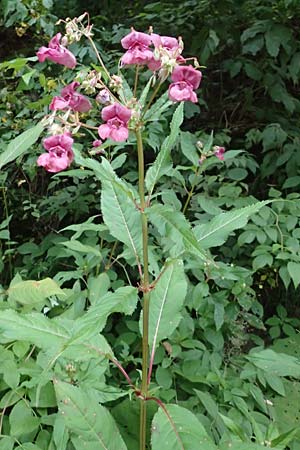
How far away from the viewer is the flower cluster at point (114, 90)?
39.3 inches

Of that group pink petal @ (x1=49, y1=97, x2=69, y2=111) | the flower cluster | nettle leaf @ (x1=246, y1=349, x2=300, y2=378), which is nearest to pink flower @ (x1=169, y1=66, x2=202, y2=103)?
the flower cluster

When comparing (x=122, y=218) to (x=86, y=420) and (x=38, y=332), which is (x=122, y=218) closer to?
(x=38, y=332)

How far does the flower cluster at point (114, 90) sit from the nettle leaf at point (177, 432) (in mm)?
518

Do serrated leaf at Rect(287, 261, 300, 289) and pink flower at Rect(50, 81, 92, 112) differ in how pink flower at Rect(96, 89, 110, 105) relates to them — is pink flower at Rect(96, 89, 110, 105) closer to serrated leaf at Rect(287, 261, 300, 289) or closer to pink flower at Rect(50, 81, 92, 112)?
pink flower at Rect(50, 81, 92, 112)

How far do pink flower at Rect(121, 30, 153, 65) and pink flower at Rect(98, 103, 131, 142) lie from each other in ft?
0.39

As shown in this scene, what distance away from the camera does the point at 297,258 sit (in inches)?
79.4

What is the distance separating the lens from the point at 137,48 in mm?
1063

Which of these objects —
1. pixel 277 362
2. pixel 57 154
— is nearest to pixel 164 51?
pixel 57 154

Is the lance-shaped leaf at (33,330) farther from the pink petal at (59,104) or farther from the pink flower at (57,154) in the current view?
the pink petal at (59,104)

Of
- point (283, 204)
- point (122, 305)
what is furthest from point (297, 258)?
point (122, 305)

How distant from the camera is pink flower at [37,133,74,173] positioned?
3.27 ft

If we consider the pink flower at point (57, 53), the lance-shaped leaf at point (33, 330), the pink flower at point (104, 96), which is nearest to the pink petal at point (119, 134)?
the pink flower at point (104, 96)

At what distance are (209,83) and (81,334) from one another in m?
2.87

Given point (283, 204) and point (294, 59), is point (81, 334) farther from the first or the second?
point (294, 59)
